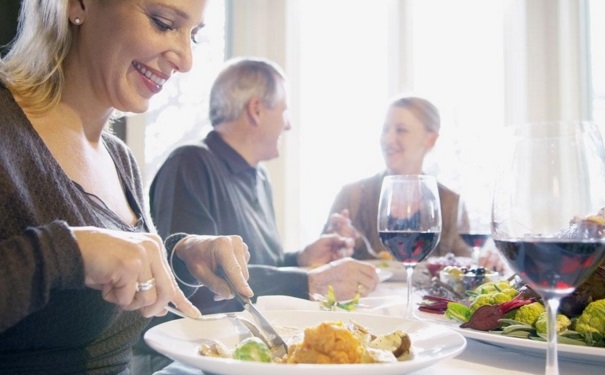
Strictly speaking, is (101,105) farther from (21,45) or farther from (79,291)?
(79,291)

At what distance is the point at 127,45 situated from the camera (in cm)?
112

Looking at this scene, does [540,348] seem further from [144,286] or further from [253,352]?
[144,286]

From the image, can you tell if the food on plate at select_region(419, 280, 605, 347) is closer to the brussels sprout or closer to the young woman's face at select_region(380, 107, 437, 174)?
the brussels sprout

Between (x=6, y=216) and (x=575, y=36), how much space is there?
3684 millimetres

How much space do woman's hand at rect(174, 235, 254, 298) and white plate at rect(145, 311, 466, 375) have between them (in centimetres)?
11

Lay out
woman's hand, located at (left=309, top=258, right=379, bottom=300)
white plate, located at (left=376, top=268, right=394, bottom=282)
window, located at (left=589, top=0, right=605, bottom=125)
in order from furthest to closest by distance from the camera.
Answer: window, located at (left=589, top=0, right=605, bottom=125) → white plate, located at (left=376, top=268, right=394, bottom=282) → woman's hand, located at (left=309, top=258, right=379, bottom=300)

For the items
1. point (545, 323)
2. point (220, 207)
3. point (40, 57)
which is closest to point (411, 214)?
point (545, 323)

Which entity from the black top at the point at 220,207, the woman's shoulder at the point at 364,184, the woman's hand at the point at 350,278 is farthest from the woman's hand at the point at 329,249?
the woman's shoulder at the point at 364,184

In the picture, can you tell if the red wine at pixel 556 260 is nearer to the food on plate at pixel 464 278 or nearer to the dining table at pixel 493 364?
the dining table at pixel 493 364

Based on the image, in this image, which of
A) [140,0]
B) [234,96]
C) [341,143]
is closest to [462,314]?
[140,0]

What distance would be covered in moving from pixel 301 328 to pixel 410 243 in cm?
35

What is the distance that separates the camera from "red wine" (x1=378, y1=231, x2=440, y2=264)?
1.09m

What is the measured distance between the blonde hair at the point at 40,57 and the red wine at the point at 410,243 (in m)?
0.65

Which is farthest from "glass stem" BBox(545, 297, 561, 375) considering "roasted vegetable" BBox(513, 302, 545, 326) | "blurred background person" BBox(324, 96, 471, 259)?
"blurred background person" BBox(324, 96, 471, 259)
